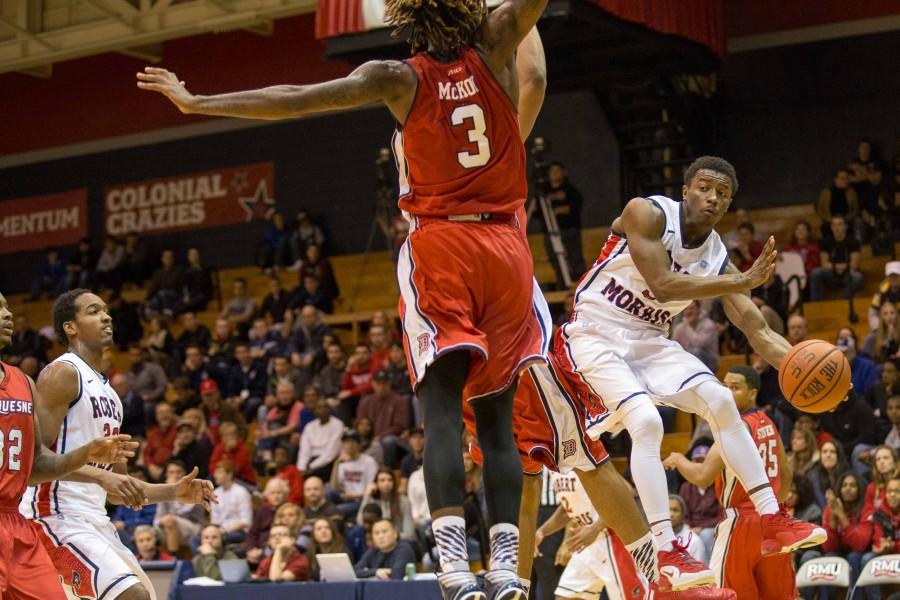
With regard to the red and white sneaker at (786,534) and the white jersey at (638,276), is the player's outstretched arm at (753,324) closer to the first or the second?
the white jersey at (638,276)


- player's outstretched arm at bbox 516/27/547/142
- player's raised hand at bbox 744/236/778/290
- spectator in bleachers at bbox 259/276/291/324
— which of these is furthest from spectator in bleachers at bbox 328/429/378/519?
player's outstretched arm at bbox 516/27/547/142

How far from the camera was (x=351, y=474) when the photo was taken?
1524 cm

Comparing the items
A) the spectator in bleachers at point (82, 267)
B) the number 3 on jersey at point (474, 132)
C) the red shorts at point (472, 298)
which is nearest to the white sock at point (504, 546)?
the red shorts at point (472, 298)

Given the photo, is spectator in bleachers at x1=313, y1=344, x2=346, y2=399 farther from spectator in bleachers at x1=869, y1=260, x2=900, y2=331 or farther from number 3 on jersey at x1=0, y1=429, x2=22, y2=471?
number 3 on jersey at x1=0, y1=429, x2=22, y2=471

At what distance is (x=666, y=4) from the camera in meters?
16.5

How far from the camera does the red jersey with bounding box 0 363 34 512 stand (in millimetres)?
6227

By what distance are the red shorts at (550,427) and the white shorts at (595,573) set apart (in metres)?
2.18

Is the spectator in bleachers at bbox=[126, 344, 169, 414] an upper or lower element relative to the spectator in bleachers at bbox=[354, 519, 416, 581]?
upper

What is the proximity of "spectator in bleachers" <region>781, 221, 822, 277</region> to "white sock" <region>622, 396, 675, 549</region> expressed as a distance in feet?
35.0

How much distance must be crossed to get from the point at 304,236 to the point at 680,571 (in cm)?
1670

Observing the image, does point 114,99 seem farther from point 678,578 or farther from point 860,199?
point 678,578

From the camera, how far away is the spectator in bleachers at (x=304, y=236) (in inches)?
882

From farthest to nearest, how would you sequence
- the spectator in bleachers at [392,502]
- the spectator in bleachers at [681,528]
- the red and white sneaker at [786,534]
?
the spectator in bleachers at [392,502] → the spectator in bleachers at [681,528] → the red and white sneaker at [786,534]

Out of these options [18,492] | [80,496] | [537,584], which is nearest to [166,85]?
[18,492]
